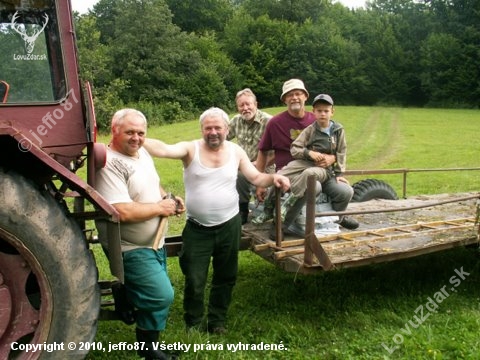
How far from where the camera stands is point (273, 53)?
49469 millimetres

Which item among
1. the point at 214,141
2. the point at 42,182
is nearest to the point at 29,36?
the point at 42,182

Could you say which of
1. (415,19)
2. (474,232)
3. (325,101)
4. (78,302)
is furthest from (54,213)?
(415,19)

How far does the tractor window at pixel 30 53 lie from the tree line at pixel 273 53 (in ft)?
95.7

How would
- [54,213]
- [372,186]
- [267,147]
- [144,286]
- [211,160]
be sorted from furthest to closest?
1. [372,186]
2. [267,147]
3. [211,160]
4. [144,286]
5. [54,213]

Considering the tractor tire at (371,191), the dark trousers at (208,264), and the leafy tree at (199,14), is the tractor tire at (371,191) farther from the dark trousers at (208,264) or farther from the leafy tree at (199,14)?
the leafy tree at (199,14)

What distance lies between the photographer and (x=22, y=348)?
265 cm

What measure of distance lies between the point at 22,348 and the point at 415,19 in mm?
57093

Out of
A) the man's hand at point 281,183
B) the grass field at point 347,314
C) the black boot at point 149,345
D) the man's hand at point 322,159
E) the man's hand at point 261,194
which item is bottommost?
the grass field at point 347,314

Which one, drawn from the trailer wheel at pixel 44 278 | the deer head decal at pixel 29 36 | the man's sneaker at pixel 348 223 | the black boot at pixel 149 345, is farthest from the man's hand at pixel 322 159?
the deer head decal at pixel 29 36

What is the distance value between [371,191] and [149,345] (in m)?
3.58

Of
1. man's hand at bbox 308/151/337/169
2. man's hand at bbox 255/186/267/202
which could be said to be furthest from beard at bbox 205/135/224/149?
man's hand at bbox 255/186/267/202

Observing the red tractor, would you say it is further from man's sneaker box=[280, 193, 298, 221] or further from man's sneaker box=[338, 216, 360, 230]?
man's sneaker box=[338, 216, 360, 230]

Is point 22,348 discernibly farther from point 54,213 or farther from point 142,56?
point 142,56

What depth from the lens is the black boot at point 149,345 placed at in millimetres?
3223
